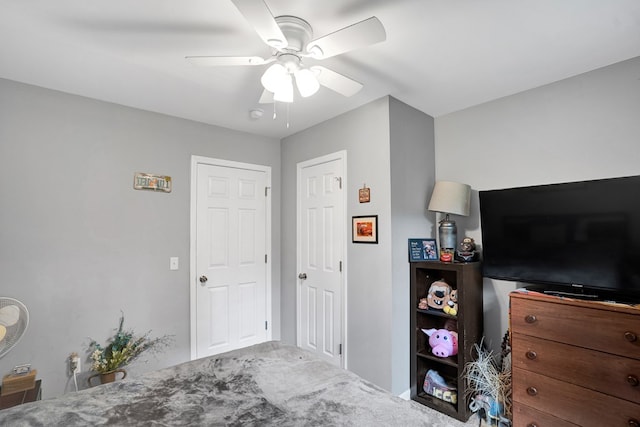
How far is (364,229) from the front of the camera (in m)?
2.60

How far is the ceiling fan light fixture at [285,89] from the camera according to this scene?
1.63 meters

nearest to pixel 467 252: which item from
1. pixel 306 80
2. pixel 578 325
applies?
pixel 578 325

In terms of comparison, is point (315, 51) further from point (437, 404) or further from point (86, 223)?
point (437, 404)

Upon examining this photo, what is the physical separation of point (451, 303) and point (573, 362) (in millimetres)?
761

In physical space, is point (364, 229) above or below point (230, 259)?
above

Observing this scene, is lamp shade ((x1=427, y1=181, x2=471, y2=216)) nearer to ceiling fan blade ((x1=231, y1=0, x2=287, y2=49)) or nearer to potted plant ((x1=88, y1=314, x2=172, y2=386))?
ceiling fan blade ((x1=231, y1=0, x2=287, y2=49))

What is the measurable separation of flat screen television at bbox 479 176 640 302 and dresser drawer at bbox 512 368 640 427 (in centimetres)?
55

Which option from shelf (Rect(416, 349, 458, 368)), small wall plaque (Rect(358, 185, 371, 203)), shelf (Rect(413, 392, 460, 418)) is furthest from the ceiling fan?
shelf (Rect(413, 392, 460, 418))

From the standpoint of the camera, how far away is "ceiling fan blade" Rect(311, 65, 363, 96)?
1.66 m

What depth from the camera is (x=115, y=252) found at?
252cm

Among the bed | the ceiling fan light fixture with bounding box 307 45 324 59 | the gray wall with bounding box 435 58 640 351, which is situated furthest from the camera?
the gray wall with bounding box 435 58 640 351

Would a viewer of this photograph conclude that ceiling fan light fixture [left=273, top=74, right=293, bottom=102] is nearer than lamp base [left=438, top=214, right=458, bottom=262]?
Yes

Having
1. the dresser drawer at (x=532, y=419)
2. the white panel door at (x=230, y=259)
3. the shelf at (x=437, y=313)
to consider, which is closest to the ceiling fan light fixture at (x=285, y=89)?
the white panel door at (x=230, y=259)

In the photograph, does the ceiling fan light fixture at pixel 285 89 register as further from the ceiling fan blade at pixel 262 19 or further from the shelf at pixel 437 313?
the shelf at pixel 437 313
